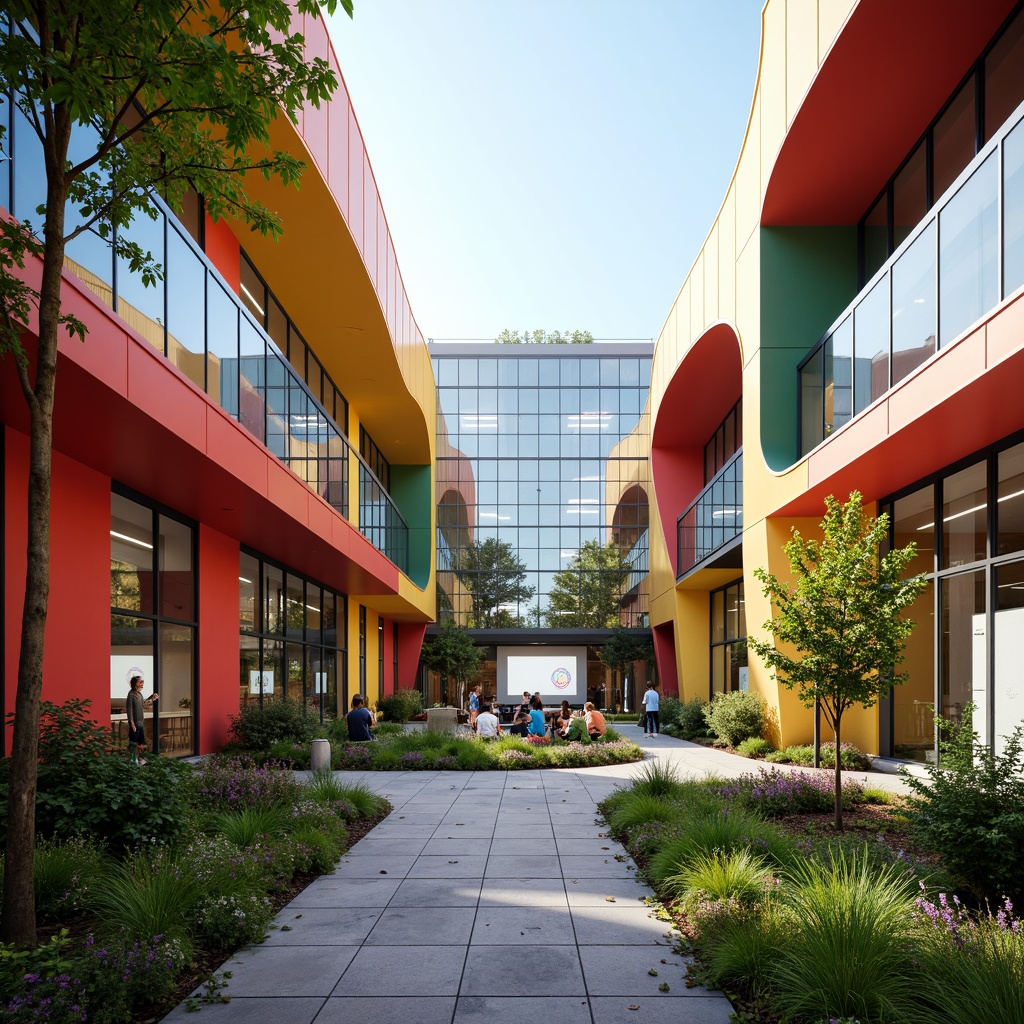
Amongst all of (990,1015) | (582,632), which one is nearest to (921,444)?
(990,1015)

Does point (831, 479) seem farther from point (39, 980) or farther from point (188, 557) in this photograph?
point (39, 980)

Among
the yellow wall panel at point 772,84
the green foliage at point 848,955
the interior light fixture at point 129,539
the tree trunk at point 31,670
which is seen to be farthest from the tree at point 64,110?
the yellow wall panel at point 772,84

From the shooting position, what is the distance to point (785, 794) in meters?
11.5

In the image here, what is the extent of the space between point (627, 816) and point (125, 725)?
25.1 ft

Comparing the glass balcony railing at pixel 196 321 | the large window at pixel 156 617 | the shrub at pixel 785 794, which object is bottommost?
the shrub at pixel 785 794

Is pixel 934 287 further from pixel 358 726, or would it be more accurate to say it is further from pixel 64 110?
pixel 358 726

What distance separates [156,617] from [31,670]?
31.1 ft

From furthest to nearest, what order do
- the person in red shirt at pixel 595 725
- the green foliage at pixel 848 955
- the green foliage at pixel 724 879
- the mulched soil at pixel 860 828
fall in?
the person in red shirt at pixel 595 725 < the mulched soil at pixel 860 828 < the green foliage at pixel 724 879 < the green foliage at pixel 848 955

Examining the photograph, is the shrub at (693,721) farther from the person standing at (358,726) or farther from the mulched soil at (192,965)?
the mulched soil at (192,965)

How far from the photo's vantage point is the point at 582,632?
1689 inches

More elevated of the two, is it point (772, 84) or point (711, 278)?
point (772, 84)

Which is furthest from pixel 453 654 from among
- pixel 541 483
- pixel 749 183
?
pixel 749 183

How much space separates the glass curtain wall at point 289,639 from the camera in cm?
1978

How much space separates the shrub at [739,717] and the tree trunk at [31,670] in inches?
660
